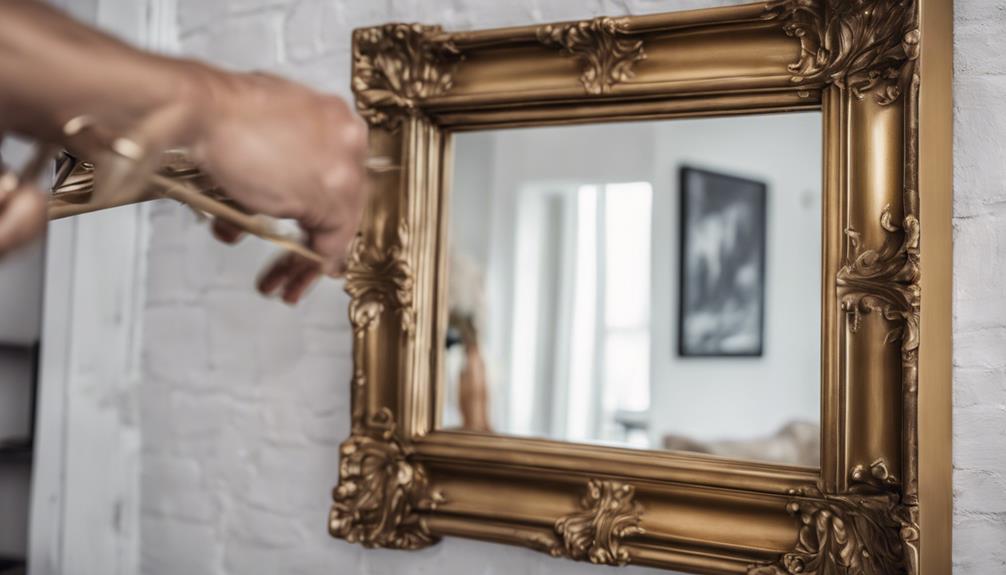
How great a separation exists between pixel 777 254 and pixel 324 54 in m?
0.72

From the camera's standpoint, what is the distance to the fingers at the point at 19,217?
0.40 meters

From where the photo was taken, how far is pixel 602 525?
3.23ft

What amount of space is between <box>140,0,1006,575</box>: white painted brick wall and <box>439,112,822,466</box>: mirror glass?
18 cm

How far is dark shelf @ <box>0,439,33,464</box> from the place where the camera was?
153 cm

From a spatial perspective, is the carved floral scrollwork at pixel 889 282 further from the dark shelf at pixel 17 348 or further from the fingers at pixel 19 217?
the dark shelf at pixel 17 348

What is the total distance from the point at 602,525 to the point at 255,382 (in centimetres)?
60

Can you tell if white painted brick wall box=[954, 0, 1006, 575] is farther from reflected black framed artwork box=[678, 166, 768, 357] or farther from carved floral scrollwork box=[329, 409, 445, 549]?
carved floral scrollwork box=[329, 409, 445, 549]

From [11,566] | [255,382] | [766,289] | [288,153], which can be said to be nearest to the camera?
[288,153]

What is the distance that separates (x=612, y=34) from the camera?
0.99 meters

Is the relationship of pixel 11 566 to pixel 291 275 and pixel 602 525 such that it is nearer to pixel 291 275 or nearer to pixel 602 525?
pixel 602 525

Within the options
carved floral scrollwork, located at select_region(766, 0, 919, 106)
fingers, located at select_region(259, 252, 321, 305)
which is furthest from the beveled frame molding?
fingers, located at select_region(259, 252, 321, 305)

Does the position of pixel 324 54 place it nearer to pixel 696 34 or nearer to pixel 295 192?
pixel 696 34

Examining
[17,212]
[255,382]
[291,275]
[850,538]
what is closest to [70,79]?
[17,212]

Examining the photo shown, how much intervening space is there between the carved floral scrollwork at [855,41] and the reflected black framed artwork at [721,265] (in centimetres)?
15
